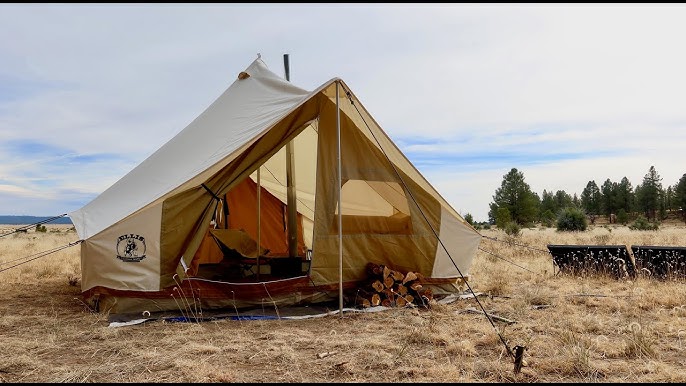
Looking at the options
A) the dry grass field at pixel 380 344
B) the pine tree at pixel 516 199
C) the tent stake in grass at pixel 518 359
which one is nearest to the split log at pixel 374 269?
the dry grass field at pixel 380 344

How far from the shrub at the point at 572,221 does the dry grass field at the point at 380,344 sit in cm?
2152

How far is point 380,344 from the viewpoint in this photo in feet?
14.6

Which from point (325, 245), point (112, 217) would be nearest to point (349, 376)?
point (325, 245)

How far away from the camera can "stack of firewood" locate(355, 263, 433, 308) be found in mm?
6250

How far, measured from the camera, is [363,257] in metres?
6.47

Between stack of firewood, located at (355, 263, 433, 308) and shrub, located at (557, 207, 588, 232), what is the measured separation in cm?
2266

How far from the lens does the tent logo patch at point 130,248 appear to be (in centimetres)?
571

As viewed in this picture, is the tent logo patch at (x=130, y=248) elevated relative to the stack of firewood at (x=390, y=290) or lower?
elevated

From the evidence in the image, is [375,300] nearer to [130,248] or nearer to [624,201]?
[130,248]

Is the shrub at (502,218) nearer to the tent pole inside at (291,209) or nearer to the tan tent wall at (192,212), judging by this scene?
the tent pole inside at (291,209)

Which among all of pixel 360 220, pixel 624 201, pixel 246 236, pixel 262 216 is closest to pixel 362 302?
pixel 360 220

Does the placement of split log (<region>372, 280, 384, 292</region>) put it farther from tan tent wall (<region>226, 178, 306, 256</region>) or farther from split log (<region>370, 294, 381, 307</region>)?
tan tent wall (<region>226, 178, 306, 256</region>)

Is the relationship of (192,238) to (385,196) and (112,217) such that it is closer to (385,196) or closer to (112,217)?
(112,217)

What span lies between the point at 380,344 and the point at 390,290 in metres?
1.87
